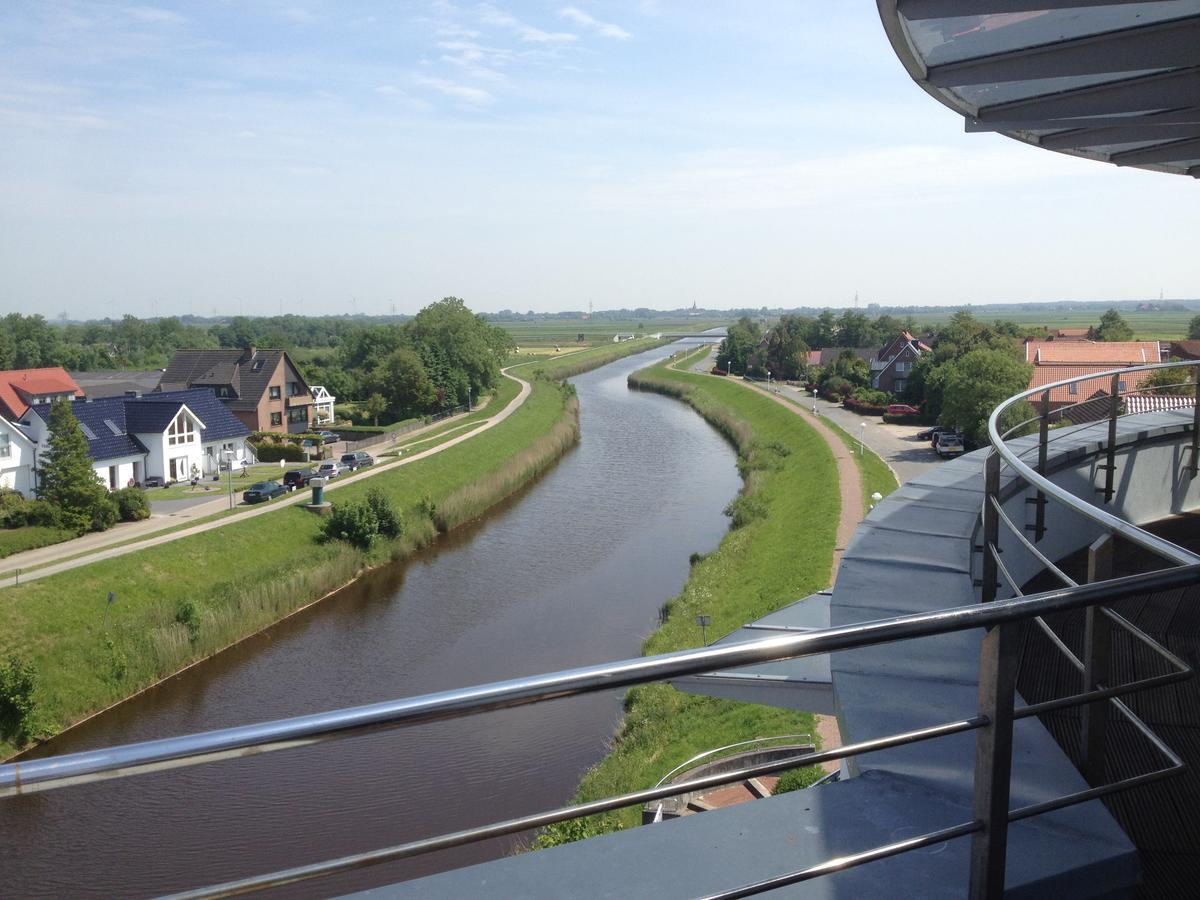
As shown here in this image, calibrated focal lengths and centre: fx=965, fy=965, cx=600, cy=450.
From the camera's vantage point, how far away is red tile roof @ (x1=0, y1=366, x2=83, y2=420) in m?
31.1

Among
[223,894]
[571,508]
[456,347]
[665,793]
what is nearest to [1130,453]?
[665,793]

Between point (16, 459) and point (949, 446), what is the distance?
29680mm

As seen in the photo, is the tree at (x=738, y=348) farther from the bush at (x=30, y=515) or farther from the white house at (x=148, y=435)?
the bush at (x=30, y=515)

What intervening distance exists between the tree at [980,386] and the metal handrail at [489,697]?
31.6m

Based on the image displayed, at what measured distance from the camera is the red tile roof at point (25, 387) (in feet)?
102

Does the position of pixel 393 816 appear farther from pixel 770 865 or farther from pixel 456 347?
pixel 456 347

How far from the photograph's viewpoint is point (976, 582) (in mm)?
4172

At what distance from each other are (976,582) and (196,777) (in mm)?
11249

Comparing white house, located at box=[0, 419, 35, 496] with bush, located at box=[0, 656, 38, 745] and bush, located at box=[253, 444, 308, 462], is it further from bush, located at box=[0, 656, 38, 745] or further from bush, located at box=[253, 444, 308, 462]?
bush, located at box=[0, 656, 38, 745]

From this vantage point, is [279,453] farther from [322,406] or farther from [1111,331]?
[1111,331]

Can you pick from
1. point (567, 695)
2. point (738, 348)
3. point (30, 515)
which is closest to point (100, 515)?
point (30, 515)

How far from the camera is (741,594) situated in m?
17.8

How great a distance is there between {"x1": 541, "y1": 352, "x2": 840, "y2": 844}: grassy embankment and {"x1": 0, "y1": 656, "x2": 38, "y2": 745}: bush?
27.3ft

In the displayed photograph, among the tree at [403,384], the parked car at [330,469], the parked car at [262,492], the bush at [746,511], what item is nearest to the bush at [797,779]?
the bush at [746,511]
